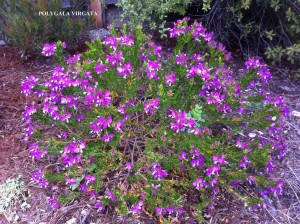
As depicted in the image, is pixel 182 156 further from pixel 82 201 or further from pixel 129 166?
pixel 82 201

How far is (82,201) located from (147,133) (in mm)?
629

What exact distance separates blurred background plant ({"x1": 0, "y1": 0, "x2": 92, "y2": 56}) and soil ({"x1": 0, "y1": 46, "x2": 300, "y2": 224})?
1.08 feet

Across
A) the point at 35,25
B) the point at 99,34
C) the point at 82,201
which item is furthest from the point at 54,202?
the point at 99,34

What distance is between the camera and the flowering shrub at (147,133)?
212 cm

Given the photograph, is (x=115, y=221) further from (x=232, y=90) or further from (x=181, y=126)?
(x=232, y=90)

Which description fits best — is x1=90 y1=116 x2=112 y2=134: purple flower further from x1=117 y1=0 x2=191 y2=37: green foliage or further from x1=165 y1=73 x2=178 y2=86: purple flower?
x1=117 y1=0 x2=191 y2=37: green foliage

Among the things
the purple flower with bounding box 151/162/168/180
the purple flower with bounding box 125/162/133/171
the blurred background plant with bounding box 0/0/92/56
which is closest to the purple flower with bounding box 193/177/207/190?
the purple flower with bounding box 151/162/168/180

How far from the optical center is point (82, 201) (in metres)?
2.38

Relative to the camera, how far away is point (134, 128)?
2.50 meters

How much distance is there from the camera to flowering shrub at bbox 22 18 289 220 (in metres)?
2.12

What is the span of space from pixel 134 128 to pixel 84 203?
606mm

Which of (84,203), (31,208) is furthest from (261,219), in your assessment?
(31,208)

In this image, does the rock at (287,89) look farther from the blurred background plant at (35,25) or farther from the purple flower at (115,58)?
the blurred background plant at (35,25)

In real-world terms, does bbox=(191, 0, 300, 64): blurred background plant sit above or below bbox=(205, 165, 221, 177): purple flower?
above
